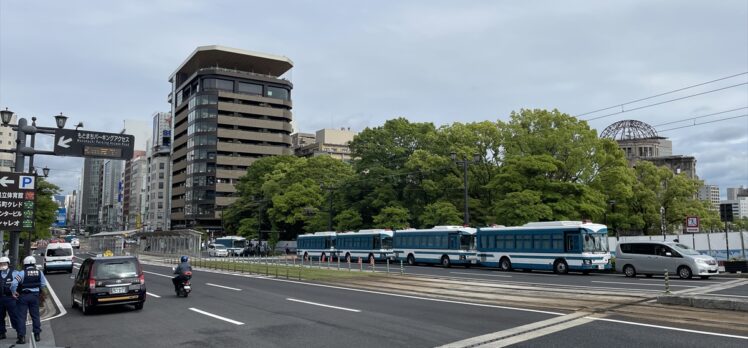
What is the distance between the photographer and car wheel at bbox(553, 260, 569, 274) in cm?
3080

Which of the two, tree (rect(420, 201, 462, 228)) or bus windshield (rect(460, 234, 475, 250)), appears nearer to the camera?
bus windshield (rect(460, 234, 475, 250))

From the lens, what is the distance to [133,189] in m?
170

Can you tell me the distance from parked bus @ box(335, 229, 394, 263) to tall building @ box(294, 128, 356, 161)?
76602mm

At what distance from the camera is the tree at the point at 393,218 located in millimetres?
51750

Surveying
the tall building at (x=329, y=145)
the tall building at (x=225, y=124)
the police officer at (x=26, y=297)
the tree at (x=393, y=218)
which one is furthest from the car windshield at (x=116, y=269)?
the tall building at (x=329, y=145)

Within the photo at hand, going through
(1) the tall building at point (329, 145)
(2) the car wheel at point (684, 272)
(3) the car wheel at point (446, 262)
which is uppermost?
(1) the tall building at point (329, 145)

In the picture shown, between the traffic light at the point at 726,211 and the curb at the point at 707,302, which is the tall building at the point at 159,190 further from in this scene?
the curb at the point at 707,302

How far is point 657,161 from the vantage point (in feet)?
352

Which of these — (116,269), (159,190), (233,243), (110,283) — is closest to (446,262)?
(116,269)

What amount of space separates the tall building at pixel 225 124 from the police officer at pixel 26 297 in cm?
9922

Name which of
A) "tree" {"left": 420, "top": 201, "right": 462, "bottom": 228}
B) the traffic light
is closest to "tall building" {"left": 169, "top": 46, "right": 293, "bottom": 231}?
"tree" {"left": 420, "top": 201, "right": 462, "bottom": 228}

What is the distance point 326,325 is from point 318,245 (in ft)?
140

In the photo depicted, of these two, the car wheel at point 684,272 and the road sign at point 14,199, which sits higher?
the road sign at point 14,199

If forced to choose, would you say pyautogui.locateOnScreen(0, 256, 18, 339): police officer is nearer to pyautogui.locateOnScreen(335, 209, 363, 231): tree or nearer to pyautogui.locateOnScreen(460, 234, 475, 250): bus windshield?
pyautogui.locateOnScreen(460, 234, 475, 250): bus windshield
